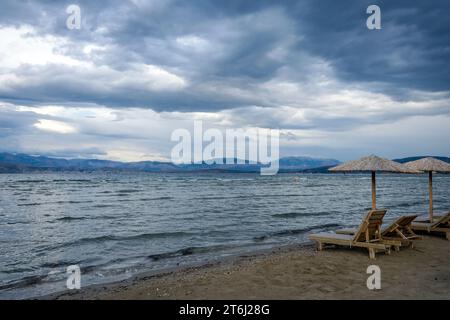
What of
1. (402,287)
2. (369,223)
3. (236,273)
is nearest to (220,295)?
(236,273)

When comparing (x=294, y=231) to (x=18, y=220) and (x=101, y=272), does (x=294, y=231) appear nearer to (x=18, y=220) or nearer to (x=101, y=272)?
(x=101, y=272)

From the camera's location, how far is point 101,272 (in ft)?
33.2

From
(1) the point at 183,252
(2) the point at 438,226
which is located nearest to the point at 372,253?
(2) the point at 438,226

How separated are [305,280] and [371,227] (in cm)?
358

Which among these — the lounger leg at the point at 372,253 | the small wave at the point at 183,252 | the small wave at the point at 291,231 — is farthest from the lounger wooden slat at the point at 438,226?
the small wave at the point at 183,252

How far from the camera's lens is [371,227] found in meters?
10.1

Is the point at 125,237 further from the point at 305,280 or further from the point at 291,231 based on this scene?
the point at 305,280

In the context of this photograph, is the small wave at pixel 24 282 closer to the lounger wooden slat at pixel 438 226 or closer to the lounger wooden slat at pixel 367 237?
the lounger wooden slat at pixel 367 237

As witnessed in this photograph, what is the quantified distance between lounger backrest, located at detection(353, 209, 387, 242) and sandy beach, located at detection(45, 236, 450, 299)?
47 cm

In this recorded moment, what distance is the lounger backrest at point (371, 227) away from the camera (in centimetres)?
969

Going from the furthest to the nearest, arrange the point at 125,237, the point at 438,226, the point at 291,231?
1. the point at 291,231
2. the point at 125,237
3. the point at 438,226

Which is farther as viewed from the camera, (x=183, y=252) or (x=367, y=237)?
(x=183, y=252)

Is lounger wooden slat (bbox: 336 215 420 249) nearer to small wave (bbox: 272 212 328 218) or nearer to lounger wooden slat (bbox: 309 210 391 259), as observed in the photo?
lounger wooden slat (bbox: 309 210 391 259)

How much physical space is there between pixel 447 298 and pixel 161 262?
7.86 meters
